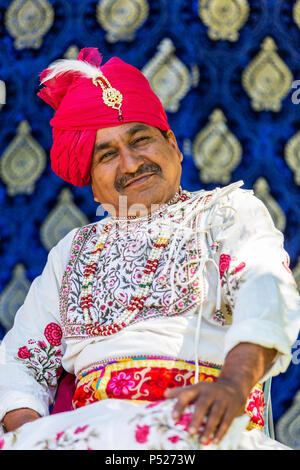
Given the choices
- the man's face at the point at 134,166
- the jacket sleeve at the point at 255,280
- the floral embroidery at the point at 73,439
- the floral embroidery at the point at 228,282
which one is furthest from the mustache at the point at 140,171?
the floral embroidery at the point at 73,439

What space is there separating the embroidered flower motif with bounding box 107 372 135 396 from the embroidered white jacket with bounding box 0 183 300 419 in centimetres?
6

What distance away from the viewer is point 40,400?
210 centimetres

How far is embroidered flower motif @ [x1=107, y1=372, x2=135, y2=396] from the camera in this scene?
6.10 feet

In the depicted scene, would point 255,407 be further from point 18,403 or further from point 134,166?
point 134,166

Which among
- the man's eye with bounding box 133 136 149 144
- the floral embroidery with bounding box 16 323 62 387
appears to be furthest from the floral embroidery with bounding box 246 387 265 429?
the man's eye with bounding box 133 136 149 144

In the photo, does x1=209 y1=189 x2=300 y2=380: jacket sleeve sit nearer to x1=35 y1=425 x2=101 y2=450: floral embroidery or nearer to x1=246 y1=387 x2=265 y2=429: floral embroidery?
x1=246 y1=387 x2=265 y2=429: floral embroidery

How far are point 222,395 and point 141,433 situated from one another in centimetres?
19

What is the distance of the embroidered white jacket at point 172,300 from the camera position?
171 cm

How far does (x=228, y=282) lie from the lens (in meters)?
1.86

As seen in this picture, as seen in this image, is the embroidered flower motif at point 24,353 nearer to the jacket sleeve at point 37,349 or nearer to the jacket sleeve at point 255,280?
the jacket sleeve at point 37,349

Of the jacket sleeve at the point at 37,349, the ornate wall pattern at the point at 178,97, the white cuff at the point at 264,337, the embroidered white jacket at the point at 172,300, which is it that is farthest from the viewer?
the ornate wall pattern at the point at 178,97

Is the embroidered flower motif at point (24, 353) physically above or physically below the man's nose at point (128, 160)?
below

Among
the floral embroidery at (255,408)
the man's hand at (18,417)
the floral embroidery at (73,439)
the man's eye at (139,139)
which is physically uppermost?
the man's eye at (139,139)

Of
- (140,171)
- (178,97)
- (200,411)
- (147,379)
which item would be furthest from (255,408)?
(178,97)
